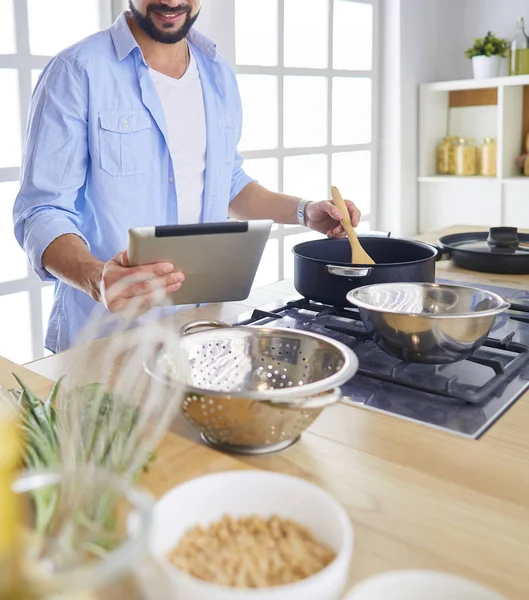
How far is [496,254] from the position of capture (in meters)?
1.73

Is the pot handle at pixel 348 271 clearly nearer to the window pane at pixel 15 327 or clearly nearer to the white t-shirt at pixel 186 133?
the white t-shirt at pixel 186 133

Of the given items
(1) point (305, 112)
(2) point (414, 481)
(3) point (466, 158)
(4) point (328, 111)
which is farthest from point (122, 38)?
(3) point (466, 158)

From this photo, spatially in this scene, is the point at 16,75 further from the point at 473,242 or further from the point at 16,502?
the point at 16,502

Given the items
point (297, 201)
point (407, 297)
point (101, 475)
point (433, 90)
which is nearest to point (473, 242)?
point (297, 201)

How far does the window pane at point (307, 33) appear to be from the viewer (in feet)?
10.4

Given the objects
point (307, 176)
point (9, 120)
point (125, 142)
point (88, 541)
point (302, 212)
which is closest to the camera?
point (88, 541)

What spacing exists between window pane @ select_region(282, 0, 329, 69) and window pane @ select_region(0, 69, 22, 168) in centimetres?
143

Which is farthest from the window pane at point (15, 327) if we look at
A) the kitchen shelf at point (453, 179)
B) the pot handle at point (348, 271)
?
the kitchen shelf at point (453, 179)

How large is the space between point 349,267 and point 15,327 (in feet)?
4.71

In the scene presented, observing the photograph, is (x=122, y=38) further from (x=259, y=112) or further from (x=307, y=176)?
(x=307, y=176)

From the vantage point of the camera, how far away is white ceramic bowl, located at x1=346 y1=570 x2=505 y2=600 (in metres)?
0.51

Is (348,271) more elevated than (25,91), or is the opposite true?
(25,91)

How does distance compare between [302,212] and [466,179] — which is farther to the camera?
[466,179]

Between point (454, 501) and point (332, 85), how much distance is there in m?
3.05
